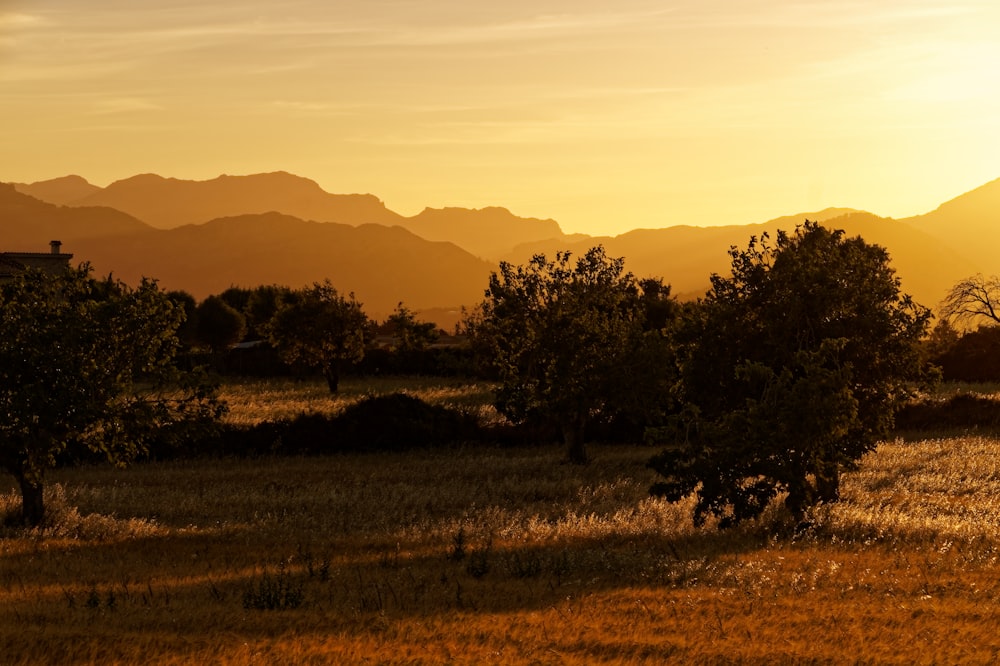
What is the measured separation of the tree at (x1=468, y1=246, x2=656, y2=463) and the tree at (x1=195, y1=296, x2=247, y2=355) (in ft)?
259

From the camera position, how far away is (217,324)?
12250 centimetres

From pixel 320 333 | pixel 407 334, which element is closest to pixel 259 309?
pixel 407 334

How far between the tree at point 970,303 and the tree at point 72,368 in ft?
222

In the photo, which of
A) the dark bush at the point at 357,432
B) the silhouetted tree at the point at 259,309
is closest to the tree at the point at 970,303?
the dark bush at the point at 357,432

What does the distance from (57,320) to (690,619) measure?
19.3m

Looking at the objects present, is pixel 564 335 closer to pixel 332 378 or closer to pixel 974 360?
pixel 332 378

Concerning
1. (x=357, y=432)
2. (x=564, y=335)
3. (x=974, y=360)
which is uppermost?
(x=564, y=335)

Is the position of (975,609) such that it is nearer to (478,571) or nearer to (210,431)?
(478,571)

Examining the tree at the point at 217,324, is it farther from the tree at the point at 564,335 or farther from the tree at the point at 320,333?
the tree at the point at 564,335

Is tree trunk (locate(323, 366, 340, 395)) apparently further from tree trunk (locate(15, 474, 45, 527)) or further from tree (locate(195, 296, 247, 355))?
tree trunk (locate(15, 474, 45, 527))

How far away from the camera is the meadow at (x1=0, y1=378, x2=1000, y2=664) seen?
16.0 meters

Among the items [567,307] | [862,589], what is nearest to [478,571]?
[862,589]

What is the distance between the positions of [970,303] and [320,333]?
166ft

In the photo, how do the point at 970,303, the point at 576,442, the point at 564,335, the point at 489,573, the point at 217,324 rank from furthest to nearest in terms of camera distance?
1. the point at 217,324
2. the point at 970,303
3. the point at 576,442
4. the point at 564,335
5. the point at 489,573
